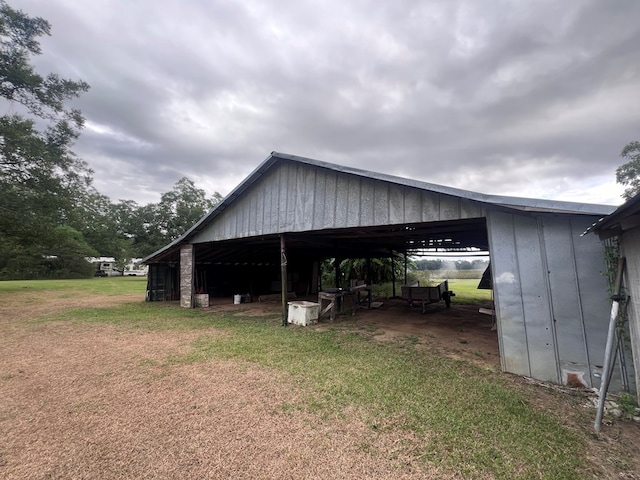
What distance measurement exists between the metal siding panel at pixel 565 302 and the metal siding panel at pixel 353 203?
3531mm

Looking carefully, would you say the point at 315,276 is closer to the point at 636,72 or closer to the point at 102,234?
the point at 636,72

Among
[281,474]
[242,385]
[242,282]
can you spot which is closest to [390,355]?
[242,385]

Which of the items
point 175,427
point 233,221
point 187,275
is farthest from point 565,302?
point 187,275

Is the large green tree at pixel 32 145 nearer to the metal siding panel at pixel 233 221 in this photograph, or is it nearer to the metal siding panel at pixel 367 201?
the metal siding panel at pixel 233 221

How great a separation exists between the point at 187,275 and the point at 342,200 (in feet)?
28.6

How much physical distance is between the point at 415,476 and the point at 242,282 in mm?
15962

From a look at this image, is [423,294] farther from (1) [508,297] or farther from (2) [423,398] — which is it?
(2) [423,398]

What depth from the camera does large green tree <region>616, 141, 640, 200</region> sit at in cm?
1692

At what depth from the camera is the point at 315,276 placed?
19.6 meters

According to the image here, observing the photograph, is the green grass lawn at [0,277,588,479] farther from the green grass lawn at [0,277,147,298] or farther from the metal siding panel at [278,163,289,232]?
the green grass lawn at [0,277,147,298]

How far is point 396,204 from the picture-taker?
5.89 m

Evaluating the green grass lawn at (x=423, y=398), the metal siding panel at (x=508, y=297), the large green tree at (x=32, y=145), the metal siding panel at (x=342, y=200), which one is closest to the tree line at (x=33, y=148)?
the large green tree at (x=32, y=145)

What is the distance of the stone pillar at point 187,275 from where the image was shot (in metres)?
11.7

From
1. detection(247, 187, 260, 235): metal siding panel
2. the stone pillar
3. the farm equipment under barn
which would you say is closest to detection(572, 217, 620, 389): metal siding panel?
the farm equipment under barn
